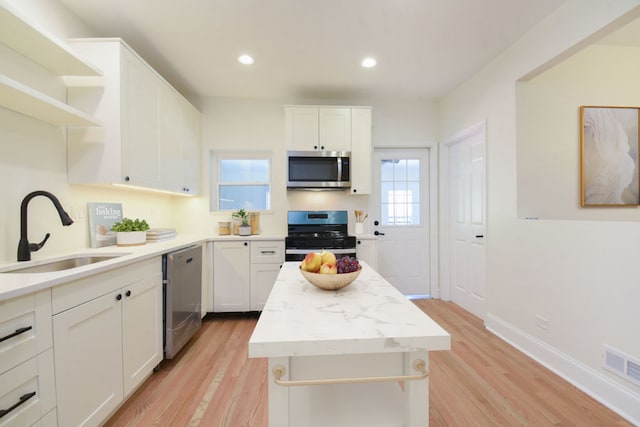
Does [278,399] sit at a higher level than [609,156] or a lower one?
lower

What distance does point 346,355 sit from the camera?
80 centimetres

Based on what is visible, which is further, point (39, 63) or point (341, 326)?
point (39, 63)

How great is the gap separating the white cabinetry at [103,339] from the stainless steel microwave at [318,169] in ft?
5.47

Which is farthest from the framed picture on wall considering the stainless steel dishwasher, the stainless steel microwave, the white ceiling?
the stainless steel dishwasher

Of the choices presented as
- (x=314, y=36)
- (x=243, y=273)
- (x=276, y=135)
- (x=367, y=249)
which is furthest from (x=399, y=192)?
(x=243, y=273)

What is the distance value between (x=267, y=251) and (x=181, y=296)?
3.14ft

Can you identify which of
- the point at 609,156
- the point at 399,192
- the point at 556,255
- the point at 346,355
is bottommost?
the point at 346,355

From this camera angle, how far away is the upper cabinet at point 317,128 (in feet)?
9.80

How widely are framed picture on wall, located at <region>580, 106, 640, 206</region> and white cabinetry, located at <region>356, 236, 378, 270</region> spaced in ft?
6.04

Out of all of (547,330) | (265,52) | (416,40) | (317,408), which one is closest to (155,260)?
(317,408)

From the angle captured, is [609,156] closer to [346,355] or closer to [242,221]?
[346,355]

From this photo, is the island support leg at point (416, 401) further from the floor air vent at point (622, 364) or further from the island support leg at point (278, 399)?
the floor air vent at point (622, 364)

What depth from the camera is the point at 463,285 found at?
10.1 feet

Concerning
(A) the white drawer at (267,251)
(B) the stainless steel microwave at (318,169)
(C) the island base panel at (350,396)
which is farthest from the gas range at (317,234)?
(C) the island base panel at (350,396)
